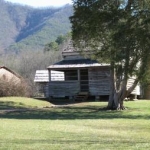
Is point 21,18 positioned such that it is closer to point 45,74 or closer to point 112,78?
point 45,74

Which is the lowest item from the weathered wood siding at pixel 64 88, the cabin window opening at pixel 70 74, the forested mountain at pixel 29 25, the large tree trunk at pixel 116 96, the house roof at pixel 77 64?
the large tree trunk at pixel 116 96

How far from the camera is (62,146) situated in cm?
1119

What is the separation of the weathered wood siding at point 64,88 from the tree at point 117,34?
9.83m

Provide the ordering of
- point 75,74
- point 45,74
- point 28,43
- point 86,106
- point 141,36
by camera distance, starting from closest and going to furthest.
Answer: point 141,36, point 86,106, point 75,74, point 45,74, point 28,43

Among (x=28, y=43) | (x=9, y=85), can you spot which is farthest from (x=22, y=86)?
(x=28, y=43)

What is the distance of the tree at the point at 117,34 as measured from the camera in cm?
2456

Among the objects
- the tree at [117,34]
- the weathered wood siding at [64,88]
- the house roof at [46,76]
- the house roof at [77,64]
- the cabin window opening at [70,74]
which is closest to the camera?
the tree at [117,34]

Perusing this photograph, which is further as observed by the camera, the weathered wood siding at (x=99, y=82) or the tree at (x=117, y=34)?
the weathered wood siding at (x=99, y=82)

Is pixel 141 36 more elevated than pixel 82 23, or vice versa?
pixel 82 23

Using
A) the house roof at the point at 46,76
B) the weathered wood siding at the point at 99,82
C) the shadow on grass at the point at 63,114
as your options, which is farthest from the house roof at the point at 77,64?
the house roof at the point at 46,76

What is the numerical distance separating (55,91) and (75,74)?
13.7 feet

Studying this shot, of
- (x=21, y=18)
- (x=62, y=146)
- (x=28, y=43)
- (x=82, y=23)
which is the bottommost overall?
(x=62, y=146)

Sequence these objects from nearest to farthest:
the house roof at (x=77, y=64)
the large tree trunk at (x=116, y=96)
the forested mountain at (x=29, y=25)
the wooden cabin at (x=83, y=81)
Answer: the large tree trunk at (x=116, y=96) < the house roof at (x=77, y=64) < the wooden cabin at (x=83, y=81) < the forested mountain at (x=29, y=25)

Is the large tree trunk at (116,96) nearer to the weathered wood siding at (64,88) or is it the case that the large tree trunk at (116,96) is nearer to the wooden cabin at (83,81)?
the wooden cabin at (83,81)
